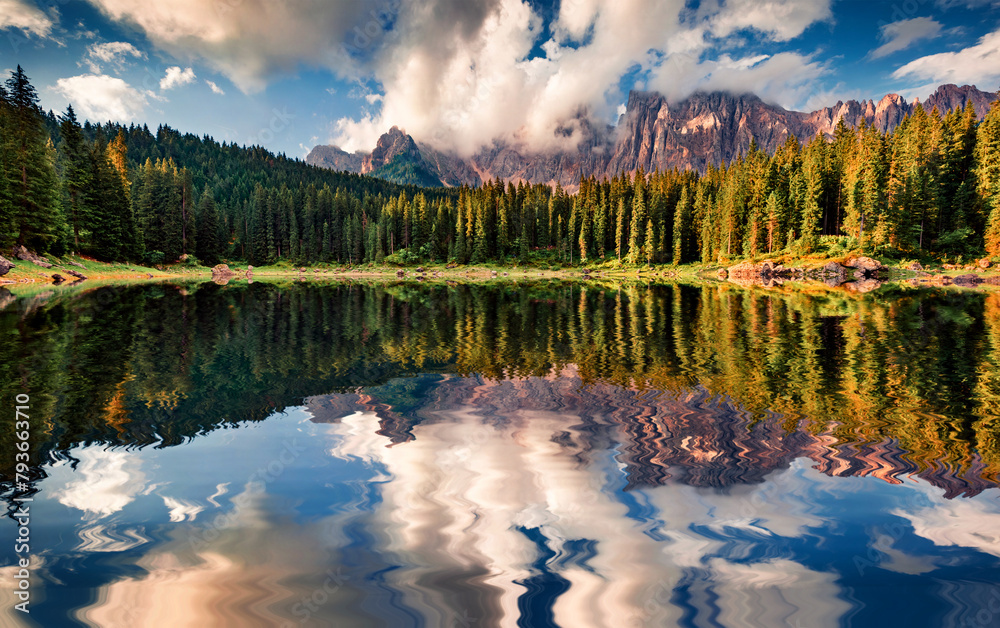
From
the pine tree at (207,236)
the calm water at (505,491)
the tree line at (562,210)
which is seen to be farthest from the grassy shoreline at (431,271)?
the calm water at (505,491)

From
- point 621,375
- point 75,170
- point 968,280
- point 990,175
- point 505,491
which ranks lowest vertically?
point 505,491

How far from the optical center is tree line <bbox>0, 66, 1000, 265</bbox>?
215ft

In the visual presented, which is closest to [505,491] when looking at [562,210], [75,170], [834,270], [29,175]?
[834,270]

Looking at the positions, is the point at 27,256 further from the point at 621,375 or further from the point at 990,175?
the point at 990,175

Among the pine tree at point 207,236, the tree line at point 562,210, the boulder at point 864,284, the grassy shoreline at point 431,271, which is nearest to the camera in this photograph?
the boulder at point 864,284

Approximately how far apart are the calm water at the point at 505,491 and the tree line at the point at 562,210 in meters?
68.7

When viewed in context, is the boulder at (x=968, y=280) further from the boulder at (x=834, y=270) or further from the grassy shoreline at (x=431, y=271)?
the boulder at (x=834, y=270)

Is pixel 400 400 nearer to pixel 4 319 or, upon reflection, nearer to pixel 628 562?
pixel 628 562

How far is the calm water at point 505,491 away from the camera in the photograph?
15.4 ft

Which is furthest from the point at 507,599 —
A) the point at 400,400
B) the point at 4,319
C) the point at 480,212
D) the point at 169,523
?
the point at 480,212

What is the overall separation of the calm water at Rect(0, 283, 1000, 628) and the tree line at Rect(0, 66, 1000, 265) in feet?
225

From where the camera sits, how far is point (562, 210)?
134 m

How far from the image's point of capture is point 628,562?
5.36 meters

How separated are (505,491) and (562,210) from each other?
5215 inches
